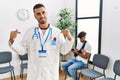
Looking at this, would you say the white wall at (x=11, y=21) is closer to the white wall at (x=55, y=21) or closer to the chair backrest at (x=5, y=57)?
the white wall at (x=55, y=21)

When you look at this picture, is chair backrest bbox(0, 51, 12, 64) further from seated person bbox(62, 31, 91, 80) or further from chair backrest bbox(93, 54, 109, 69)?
chair backrest bbox(93, 54, 109, 69)

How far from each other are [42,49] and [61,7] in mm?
3298

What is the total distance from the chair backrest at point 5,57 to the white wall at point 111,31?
2.28 metres

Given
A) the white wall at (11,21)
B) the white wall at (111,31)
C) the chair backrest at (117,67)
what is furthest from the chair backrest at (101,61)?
the white wall at (11,21)

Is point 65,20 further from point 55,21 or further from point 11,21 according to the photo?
point 11,21

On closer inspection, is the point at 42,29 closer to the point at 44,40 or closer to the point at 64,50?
the point at 44,40

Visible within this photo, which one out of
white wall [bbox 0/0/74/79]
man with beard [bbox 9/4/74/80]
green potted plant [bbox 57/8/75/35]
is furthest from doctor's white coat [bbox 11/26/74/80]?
green potted plant [bbox 57/8/75/35]

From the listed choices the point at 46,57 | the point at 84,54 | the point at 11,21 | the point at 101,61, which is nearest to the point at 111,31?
the point at 101,61

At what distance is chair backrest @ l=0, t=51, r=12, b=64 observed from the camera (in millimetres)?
3901

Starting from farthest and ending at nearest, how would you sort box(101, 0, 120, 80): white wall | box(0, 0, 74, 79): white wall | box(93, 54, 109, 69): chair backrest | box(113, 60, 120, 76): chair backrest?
box(0, 0, 74, 79): white wall < box(93, 54, 109, 69): chair backrest < box(101, 0, 120, 80): white wall < box(113, 60, 120, 76): chair backrest

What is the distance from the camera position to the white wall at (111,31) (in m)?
3.25

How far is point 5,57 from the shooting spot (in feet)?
12.9

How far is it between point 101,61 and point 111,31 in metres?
0.68

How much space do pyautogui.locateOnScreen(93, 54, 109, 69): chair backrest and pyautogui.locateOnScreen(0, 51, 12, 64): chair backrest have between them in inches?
82.4
